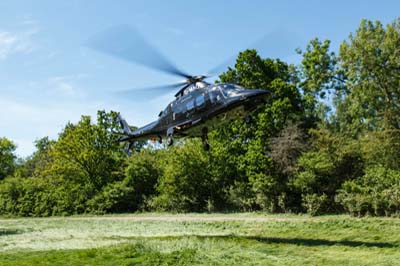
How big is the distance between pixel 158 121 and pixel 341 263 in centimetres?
899

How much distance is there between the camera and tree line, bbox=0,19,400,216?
24812mm

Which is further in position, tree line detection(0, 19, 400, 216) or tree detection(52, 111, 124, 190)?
tree detection(52, 111, 124, 190)

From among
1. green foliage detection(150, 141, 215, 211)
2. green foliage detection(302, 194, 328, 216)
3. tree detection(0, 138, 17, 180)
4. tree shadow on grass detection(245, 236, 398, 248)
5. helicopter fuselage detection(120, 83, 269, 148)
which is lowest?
tree shadow on grass detection(245, 236, 398, 248)

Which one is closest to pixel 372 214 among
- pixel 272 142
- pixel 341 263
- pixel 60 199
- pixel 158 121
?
pixel 272 142

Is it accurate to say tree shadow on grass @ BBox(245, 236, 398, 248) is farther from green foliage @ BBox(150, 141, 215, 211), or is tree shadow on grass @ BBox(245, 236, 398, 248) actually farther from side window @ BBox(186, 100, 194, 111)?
green foliage @ BBox(150, 141, 215, 211)

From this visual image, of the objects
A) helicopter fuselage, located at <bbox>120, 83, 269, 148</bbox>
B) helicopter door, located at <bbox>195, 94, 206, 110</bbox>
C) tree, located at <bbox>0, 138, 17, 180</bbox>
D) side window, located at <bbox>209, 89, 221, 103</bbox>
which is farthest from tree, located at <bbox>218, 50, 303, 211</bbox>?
tree, located at <bbox>0, 138, 17, 180</bbox>

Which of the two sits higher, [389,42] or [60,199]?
[389,42]

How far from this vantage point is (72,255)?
1277cm

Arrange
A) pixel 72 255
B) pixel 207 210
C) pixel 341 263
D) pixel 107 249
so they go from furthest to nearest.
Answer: pixel 207 210 → pixel 107 249 → pixel 72 255 → pixel 341 263

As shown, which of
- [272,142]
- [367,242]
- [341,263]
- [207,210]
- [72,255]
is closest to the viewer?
[341,263]

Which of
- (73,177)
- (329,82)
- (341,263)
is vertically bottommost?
(341,263)

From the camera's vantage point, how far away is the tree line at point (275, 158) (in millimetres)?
24812

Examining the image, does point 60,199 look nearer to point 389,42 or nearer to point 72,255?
point 72,255

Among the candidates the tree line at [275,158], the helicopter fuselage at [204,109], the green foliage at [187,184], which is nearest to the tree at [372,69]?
the tree line at [275,158]
